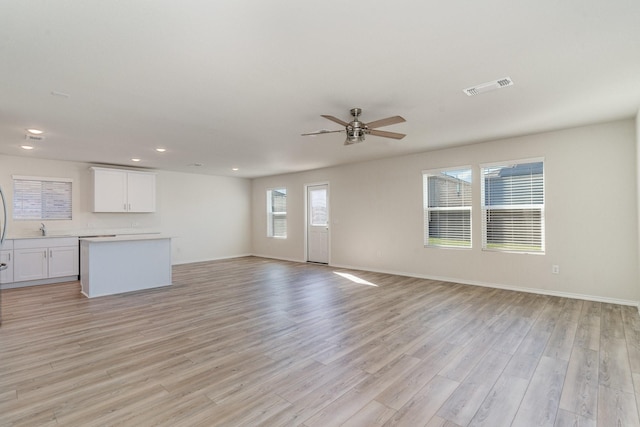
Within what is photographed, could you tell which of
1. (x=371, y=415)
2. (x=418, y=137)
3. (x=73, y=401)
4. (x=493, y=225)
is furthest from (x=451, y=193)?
(x=73, y=401)

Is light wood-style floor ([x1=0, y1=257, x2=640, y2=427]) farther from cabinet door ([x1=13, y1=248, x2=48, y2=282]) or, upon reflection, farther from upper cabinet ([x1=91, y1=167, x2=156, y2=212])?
upper cabinet ([x1=91, y1=167, x2=156, y2=212])

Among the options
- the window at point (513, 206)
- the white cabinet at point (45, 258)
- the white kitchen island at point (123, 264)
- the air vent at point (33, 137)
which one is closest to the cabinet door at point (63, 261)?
the white cabinet at point (45, 258)

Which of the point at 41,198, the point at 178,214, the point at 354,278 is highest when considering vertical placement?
the point at 41,198

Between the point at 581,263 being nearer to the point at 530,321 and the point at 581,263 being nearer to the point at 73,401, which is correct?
the point at 530,321

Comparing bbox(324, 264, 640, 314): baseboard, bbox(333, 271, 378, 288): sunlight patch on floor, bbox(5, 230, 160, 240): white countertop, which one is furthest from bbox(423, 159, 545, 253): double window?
bbox(5, 230, 160, 240): white countertop

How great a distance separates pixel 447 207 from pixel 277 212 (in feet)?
16.6

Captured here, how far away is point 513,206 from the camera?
518 cm

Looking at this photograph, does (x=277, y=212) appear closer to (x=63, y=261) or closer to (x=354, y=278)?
(x=354, y=278)

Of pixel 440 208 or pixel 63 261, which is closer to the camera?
pixel 440 208

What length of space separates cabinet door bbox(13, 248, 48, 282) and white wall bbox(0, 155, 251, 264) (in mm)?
668

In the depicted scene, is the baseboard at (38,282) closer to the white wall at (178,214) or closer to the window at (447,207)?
the white wall at (178,214)

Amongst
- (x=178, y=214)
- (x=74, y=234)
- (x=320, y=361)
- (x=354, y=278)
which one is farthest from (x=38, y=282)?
(x=320, y=361)

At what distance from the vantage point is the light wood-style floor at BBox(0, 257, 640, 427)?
2.01m

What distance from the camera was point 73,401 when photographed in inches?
84.4
